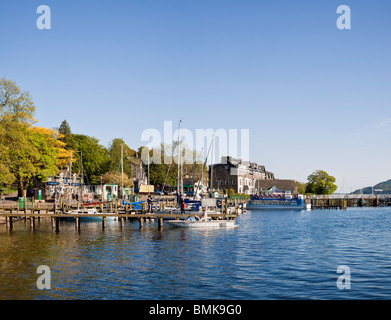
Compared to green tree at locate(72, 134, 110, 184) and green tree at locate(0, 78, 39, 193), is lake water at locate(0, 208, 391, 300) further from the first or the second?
green tree at locate(72, 134, 110, 184)

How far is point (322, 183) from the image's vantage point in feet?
526

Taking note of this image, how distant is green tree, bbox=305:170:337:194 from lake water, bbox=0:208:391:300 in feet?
397

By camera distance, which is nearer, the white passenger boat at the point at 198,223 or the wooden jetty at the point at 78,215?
the white passenger boat at the point at 198,223

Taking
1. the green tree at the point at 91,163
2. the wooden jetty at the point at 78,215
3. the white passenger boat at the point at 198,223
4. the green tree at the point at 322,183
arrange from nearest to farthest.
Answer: the white passenger boat at the point at 198,223 → the wooden jetty at the point at 78,215 → the green tree at the point at 91,163 → the green tree at the point at 322,183

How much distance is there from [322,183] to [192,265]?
143499mm

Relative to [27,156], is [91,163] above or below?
above

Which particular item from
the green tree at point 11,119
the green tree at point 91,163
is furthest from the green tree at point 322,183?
the green tree at point 11,119

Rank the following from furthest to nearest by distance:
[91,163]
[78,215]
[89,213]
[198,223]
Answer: [91,163] < [89,213] < [78,215] < [198,223]

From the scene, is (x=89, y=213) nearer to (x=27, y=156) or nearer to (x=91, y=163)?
(x=27, y=156)

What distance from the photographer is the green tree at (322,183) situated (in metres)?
161

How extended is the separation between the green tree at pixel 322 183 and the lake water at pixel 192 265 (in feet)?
397

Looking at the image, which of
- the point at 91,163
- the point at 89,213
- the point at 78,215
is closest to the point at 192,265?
the point at 78,215

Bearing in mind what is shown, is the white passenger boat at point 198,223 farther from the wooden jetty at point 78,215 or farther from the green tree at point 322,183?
the green tree at point 322,183

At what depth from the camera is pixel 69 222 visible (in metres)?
60.5
